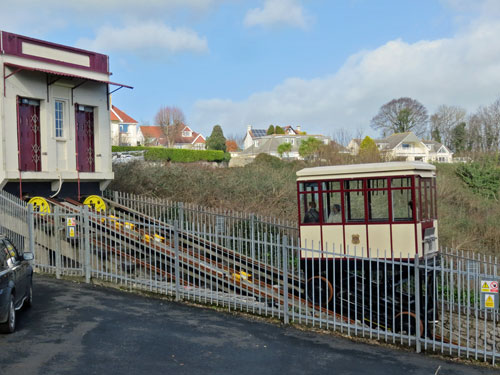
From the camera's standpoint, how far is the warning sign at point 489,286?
24.1 ft

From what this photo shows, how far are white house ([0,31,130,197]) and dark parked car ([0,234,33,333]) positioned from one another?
20.7 ft

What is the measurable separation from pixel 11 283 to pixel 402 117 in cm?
7701

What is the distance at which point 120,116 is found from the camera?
82.0 m

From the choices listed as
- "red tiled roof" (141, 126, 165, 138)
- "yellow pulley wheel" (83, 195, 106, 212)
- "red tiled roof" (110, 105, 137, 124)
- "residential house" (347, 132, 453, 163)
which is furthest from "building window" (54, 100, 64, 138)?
"red tiled roof" (141, 126, 165, 138)

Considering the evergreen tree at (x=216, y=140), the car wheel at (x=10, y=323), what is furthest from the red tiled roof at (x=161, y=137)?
the car wheel at (x=10, y=323)

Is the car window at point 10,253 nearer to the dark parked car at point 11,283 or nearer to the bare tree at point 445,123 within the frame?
the dark parked car at point 11,283

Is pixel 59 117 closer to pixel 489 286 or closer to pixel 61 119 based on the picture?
pixel 61 119

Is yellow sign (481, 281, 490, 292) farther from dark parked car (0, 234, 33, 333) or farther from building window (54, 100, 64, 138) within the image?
building window (54, 100, 64, 138)

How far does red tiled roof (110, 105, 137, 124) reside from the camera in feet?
259

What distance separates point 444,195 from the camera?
30141mm

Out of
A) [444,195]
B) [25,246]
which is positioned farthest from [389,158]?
[25,246]

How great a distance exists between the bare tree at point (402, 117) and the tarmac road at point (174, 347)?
244ft

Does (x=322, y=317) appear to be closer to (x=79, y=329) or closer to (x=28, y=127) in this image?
(x=79, y=329)

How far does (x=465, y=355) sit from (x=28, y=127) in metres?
13.4
